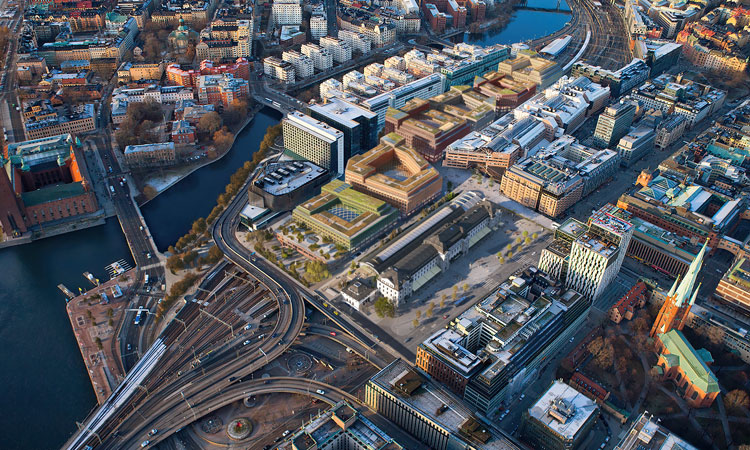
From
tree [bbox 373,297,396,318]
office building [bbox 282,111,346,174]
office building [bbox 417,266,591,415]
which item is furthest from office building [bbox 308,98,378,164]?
office building [bbox 417,266,591,415]

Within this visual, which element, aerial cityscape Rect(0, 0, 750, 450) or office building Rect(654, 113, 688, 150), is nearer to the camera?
aerial cityscape Rect(0, 0, 750, 450)

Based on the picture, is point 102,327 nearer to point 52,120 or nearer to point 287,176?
point 287,176

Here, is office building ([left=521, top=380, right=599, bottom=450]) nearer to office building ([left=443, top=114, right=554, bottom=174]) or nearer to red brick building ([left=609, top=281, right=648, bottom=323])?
red brick building ([left=609, top=281, right=648, bottom=323])

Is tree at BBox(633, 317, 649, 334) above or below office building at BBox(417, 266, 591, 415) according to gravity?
below

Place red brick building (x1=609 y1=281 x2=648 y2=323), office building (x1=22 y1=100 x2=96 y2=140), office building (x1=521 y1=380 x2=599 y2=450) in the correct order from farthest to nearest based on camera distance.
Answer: office building (x1=22 y1=100 x2=96 y2=140) → red brick building (x1=609 y1=281 x2=648 y2=323) → office building (x1=521 y1=380 x2=599 y2=450)

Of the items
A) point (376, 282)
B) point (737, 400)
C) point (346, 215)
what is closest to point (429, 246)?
point (376, 282)

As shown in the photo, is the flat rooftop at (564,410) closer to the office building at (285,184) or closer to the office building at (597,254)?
the office building at (597,254)
